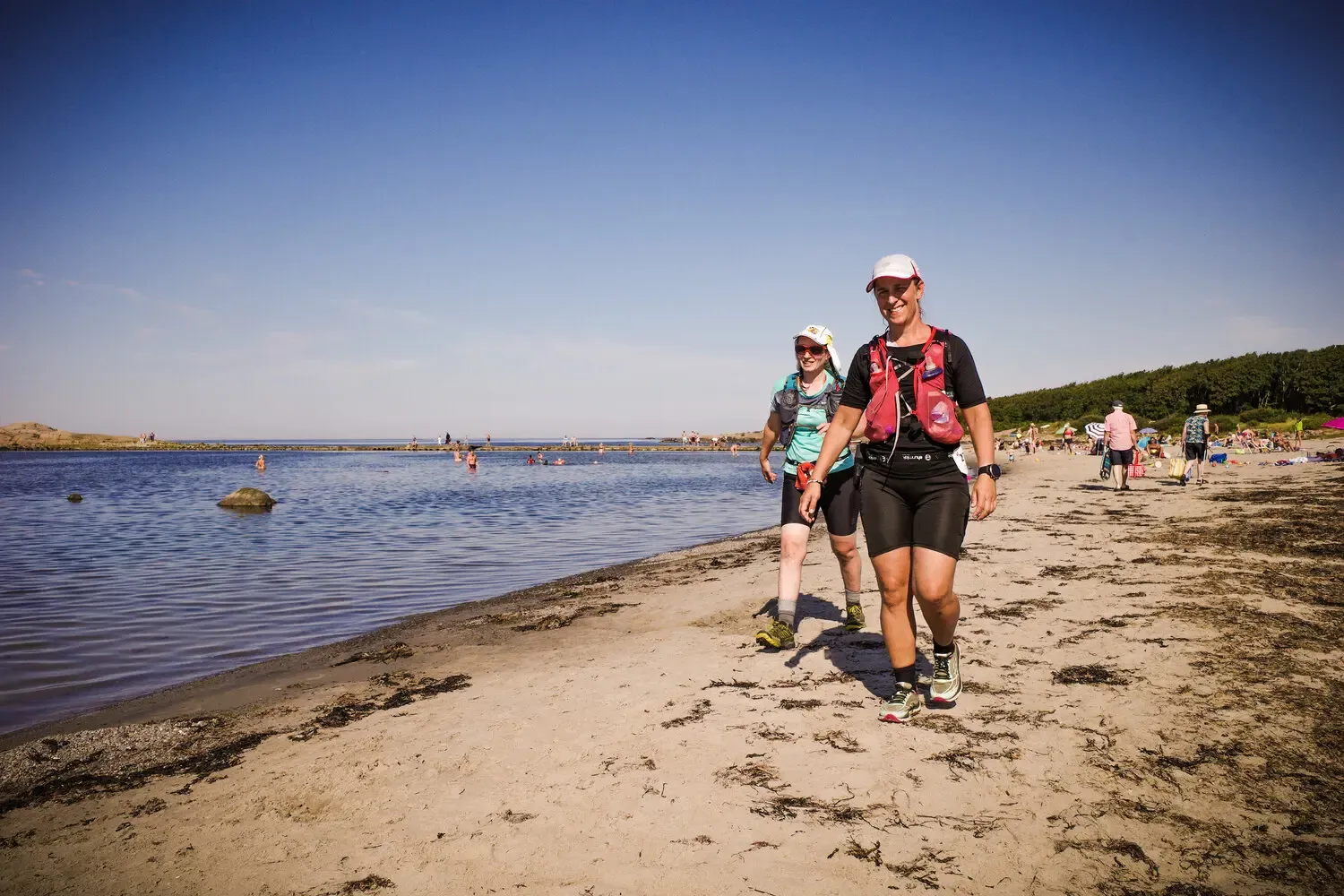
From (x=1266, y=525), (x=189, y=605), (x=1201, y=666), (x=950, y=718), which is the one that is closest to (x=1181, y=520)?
(x=1266, y=525)

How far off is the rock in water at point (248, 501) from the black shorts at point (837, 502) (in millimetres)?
23503

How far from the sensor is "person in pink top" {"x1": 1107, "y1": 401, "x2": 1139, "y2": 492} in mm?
17484

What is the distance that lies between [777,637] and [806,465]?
138 centimetres

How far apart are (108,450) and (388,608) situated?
5573 inches

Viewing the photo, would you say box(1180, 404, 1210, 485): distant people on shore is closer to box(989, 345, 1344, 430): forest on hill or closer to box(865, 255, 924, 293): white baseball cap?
A: box(865, 255, 924, 293): white baseball cap

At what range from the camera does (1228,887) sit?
8.34ft

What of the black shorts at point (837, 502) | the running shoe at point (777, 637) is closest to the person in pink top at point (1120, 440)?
the black shorts at point (837, 502)

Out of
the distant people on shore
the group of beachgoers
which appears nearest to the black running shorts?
the distant people on shore

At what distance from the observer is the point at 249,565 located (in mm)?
13070

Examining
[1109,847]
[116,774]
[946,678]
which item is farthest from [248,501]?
[1109,847]

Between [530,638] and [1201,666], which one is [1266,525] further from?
[530,638]

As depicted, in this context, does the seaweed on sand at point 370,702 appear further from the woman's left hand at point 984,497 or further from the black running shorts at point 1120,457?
the black running shorts at point 1120,457

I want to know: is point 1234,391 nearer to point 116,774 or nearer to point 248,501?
point 248,501

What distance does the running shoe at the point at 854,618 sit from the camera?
6.34 m
